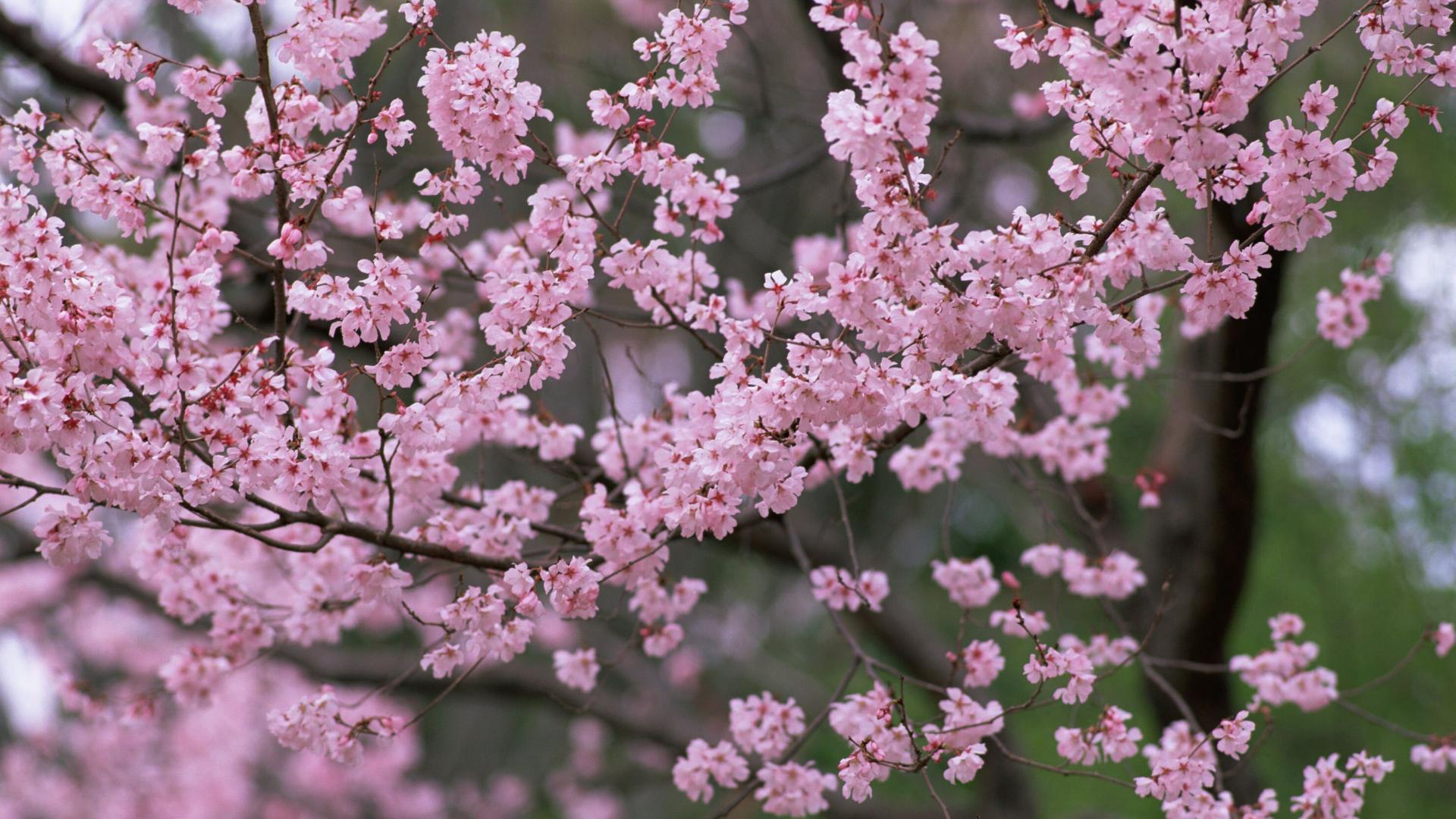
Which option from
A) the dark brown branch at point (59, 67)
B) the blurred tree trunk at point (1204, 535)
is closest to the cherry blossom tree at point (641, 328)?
the dark brown branch at point (59, 67)

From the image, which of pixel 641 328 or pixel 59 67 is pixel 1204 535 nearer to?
pixel 641 328

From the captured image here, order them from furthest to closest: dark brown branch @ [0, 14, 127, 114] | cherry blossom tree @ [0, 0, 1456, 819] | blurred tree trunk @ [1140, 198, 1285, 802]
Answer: blurred tree trunk @ [1140, 198, 1285, 802]
dark brown branch @ [0, 14, 127, 114]
cherry blossom tree @ [0, 0, 1456, 819]

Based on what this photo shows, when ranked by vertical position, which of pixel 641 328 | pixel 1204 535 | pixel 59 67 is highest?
pixel 59 67


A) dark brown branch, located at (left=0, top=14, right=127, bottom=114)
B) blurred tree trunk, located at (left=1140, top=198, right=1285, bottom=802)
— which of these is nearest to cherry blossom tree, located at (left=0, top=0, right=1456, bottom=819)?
dark brown branch, located at (left=0, top=14, right=127, bottom=114)

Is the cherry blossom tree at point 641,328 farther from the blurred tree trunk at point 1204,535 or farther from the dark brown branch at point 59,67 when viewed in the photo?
the blurred tree trunk at point 1204,535

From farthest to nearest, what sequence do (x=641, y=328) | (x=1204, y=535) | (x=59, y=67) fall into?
(x=1204, y=535) → (x=59, y=67) → (x=641, y=328)

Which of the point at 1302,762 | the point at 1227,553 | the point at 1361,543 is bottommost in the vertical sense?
the point at 1227,553

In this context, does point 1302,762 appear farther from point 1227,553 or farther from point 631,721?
point 631,721

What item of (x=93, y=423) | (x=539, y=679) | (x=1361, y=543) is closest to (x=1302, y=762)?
(x=1361, y=543)

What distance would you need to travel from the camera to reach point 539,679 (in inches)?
225

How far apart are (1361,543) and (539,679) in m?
4.84

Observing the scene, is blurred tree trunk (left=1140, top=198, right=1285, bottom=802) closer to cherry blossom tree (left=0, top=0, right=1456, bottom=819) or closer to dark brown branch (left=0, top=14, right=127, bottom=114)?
cherry blossom tree (left=0, top=0, right=1456, bottom=819)

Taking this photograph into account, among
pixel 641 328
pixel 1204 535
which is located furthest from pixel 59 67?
pixel 1204 535

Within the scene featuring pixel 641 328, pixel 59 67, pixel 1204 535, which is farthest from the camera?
pixel 1204 535
